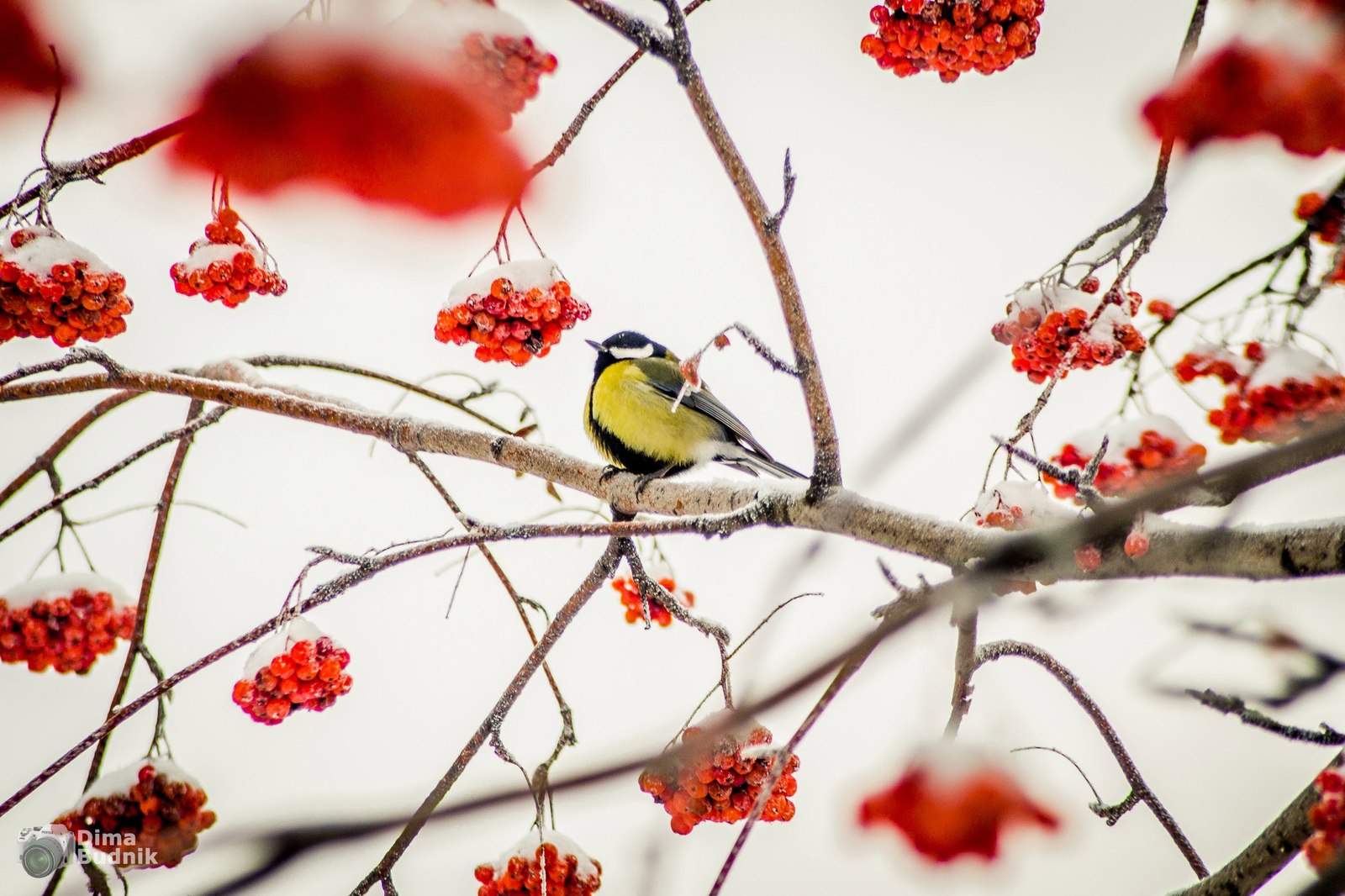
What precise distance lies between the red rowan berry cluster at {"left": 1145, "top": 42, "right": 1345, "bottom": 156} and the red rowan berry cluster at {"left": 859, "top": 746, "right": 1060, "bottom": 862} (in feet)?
1.63

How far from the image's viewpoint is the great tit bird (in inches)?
86.4

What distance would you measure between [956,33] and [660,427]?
134 cm

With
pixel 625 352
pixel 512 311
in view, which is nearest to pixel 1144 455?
pixel 512 311

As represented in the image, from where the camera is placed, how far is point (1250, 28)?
59 centimetres

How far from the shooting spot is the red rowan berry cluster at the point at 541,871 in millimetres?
1134

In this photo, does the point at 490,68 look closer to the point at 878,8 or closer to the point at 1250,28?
the point at 1250,28

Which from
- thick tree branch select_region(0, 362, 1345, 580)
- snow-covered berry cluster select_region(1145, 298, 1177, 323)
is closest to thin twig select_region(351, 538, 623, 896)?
thick tree branch select_region(0, 362, 1345, 580)

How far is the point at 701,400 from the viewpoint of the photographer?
86.8 inches

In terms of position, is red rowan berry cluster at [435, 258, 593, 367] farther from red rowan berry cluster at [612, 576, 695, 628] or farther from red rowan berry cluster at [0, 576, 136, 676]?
red rowan berry cluster at [0, 576, 136, 676]

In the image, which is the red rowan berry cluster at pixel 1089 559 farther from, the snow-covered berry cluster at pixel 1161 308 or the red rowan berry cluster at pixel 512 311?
the red rowan berry cluster at pixel 512 311

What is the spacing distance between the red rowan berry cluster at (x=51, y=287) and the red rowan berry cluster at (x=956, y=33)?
0.88 m

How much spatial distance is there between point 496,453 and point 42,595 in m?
0.73

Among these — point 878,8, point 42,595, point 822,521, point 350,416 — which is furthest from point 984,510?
point 42,595

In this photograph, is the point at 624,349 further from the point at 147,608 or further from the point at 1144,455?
the point at 1144,455
